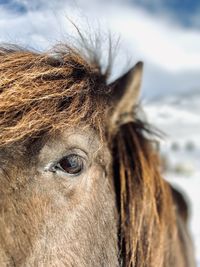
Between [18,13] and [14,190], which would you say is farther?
[18,13]

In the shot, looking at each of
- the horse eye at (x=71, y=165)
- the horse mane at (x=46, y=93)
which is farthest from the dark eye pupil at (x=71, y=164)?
the horse mane at (x=46, y=93)

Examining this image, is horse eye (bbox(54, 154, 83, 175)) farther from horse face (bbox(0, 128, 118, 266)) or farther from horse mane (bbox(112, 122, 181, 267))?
horse mane (bbox(112, 122, 181, 267))

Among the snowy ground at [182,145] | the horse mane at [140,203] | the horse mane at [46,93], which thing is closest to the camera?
the horse mane at [46,93]

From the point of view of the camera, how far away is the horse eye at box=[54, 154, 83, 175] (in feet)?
6.19

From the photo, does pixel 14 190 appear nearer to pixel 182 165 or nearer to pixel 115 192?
pixel 115 192

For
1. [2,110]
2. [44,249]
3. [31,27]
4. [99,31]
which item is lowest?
[44,249]

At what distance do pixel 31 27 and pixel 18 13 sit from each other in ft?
0.28

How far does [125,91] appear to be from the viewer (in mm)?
2363

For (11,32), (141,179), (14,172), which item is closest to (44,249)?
(14,172)

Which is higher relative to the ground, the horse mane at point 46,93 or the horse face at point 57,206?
the horse mane at point 46,93

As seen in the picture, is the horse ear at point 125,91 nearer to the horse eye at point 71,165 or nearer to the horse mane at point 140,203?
the horse mane at point 140,203

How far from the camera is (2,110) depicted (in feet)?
5.98

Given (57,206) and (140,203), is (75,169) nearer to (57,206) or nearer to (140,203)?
(57,206)

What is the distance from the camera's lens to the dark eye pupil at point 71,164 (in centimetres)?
189
